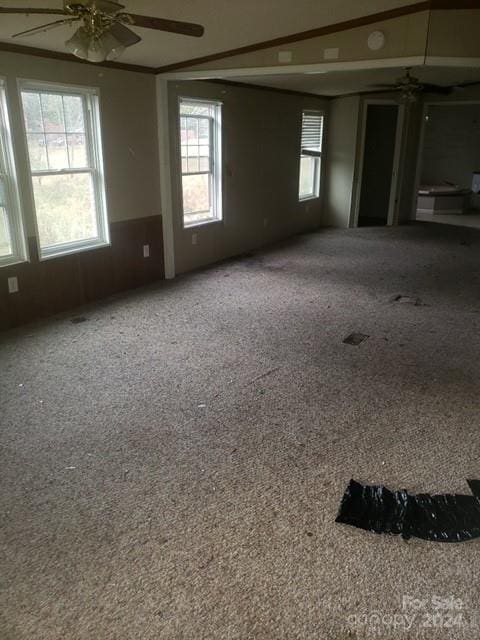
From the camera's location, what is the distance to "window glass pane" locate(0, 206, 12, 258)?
4.21 metres

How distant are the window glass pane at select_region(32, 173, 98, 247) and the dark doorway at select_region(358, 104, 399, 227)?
5894 mm

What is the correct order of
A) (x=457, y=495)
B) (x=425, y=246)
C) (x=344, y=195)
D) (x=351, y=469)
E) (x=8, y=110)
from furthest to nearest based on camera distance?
(x=344, y=195) → (x=425, y=246) → (x=8, y=110) → (x=351, y=469) → (x=457, y=495)

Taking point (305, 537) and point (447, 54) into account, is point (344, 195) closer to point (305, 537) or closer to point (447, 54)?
point (447, 54)

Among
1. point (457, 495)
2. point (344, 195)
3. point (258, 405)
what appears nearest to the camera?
point (457, 495)

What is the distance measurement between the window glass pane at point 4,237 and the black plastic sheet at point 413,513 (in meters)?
3.52

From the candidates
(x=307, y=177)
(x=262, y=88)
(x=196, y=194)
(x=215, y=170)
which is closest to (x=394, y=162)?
(x=307, y=177)

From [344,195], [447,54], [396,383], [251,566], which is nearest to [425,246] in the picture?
[344,195]

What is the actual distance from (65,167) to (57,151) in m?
0.16

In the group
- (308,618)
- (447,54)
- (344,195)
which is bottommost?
(308,618)

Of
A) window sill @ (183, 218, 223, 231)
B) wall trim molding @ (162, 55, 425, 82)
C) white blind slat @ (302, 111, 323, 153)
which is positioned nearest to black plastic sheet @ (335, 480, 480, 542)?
wall trim molding @ (162, 55, 425, 82)

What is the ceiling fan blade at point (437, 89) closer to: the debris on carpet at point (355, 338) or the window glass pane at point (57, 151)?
the debris on carpet at point (355, 338)

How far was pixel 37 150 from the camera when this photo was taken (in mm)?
4305

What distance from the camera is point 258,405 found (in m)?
3.12

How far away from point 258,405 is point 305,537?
111 cm
